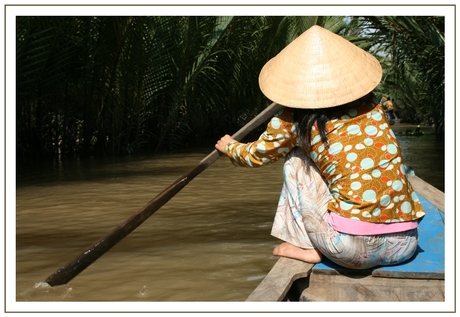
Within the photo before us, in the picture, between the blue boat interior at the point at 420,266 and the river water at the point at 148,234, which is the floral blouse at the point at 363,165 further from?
the river water at the point at 148,234

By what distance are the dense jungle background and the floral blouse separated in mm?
4310

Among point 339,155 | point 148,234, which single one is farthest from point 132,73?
point 339,155

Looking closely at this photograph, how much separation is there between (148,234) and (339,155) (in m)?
2.02

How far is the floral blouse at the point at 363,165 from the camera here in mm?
2539

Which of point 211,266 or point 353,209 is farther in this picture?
point 211,266

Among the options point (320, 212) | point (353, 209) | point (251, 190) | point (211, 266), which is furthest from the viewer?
point (251, 190)

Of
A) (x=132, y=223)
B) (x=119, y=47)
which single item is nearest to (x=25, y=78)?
(x=119, y=47)

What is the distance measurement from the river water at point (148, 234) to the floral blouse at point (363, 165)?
762 mm

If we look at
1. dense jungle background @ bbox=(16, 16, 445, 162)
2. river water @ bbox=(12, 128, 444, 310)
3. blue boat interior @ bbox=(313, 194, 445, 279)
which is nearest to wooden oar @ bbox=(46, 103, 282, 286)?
river water @ bbox=(12, 128, 444, 310)

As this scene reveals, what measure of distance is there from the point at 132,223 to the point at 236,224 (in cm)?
167

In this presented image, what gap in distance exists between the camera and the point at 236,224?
458 centimetres

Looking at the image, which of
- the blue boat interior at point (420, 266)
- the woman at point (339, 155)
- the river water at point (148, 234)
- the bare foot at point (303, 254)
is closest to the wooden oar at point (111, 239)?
the river water at point (148, 234)
